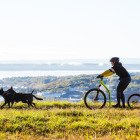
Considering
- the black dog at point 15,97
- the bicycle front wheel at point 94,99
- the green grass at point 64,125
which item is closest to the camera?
the green grass at point 64,125

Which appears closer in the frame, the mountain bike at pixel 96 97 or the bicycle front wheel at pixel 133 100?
the mountain bike at pixel 96 97

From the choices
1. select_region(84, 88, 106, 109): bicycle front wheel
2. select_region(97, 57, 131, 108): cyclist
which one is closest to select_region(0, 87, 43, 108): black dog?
select_region(84, 88, 106, 109): bicycle front wheel

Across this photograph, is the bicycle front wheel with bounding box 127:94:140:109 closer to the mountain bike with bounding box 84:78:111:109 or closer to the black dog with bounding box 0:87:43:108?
the mountain bike with bounding box 84:78:111:109

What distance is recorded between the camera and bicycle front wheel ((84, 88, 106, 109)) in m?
21.8

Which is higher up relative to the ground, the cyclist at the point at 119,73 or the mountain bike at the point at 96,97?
the cyclist at the point at 119,73

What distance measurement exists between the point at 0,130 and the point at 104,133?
333 centimetres

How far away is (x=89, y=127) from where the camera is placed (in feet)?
50.4

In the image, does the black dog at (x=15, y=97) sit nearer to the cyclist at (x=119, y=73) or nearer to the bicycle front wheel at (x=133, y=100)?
the cyclist at (x=119, y=73)

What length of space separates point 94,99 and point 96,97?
0.14 m

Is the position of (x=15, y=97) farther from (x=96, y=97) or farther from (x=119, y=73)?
(x=119, y=73)

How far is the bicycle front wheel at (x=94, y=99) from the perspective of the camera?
71.5 ft

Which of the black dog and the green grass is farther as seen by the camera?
the black dog

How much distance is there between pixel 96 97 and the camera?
2209 centimetres

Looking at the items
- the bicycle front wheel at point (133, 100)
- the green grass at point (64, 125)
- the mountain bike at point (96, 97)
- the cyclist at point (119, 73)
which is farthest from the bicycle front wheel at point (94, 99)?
the green grass at point (64, 125)
